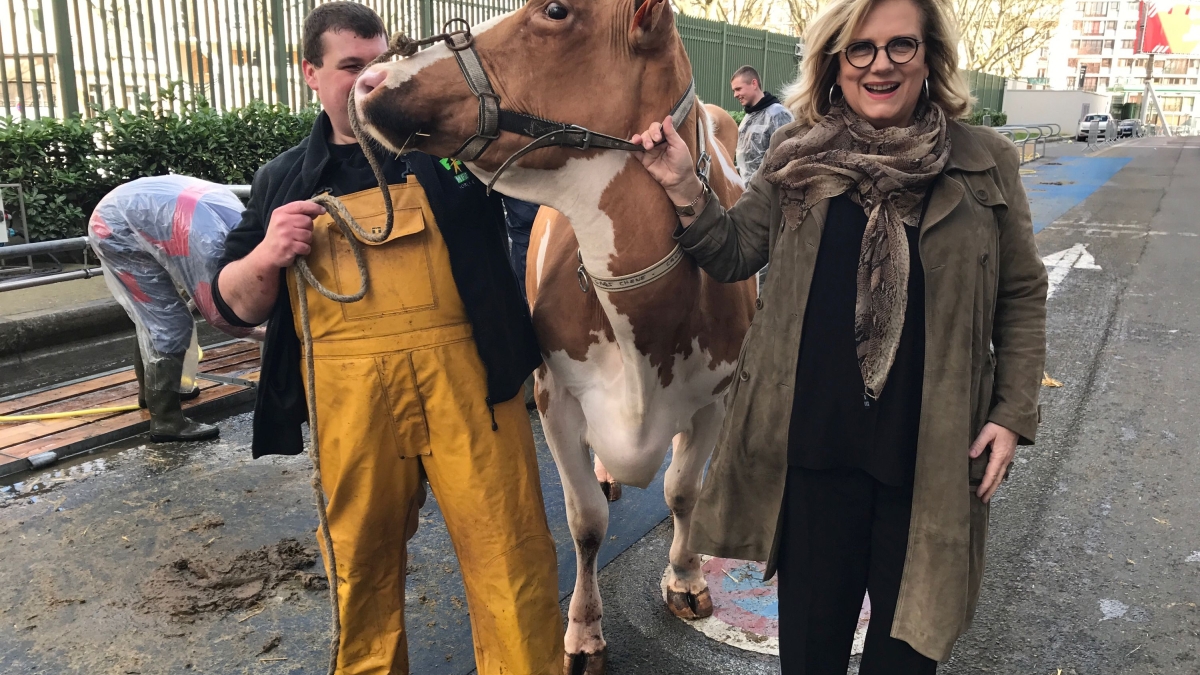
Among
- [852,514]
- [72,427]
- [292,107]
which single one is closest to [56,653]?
[72,427]

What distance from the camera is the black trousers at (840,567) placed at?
1.99m

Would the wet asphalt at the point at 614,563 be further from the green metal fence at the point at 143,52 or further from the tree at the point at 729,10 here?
the tree at the point at 729,10

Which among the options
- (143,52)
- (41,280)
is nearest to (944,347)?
(41,280)

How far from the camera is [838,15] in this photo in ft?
6.24

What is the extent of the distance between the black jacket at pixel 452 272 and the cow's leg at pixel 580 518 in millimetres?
444

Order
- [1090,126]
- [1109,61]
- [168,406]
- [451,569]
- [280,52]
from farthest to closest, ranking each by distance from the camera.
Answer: [1109,61] → [1090,126] → [280,52] → [168,406] → [451,569]

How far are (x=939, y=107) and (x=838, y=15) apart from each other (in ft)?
1.00

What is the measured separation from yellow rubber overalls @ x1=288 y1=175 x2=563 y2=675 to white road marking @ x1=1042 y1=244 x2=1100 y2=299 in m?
7.74

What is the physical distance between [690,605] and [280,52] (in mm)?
8229

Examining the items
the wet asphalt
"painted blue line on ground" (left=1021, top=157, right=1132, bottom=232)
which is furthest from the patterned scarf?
"painted blue line on ground" (left=1021, top=157, right=1132, bottom=232)

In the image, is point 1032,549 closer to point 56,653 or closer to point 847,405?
point 847,405

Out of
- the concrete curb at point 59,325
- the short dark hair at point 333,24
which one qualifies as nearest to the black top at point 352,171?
the short dark hair at point 333,24

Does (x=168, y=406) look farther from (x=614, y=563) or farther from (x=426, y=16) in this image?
(x=426, y=16)

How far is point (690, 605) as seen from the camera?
3182 mm
